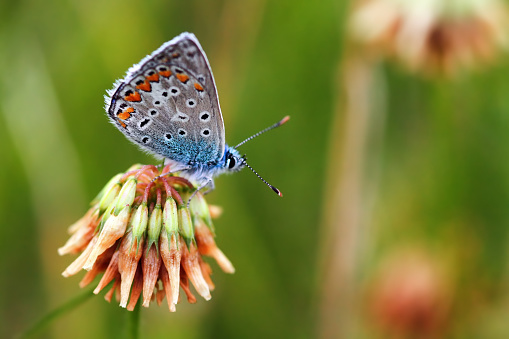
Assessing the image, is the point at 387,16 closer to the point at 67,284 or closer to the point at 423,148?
the point at 423,148

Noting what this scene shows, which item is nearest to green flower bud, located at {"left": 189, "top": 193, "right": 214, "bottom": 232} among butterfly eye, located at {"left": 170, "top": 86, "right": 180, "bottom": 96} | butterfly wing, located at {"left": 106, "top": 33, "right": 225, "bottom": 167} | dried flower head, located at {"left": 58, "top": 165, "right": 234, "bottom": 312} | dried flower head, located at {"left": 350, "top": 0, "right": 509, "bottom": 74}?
dried flower head, located at {"left": 58, "top": 165, "right": 234, "bottom": 312}

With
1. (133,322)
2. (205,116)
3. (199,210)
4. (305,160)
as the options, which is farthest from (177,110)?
(305,160)

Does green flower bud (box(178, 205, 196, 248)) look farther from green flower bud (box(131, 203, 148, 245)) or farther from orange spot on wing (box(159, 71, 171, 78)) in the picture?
orange spot on wing (box(159, 71, 171, 78))

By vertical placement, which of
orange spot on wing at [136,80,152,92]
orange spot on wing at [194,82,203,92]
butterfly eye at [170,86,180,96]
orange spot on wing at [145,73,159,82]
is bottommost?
orange spot on wing at [194,82,203,92]

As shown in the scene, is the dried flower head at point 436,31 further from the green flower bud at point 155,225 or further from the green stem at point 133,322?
the green stem at point 133,322

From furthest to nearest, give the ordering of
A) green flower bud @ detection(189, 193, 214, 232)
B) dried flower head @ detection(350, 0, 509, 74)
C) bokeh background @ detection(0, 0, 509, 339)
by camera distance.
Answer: bokeh background @ detection(0, 0, 509, 339) → dried flower head @ detection(350, 0, 509, 74) → green flower bud @ detection(189, 193, 214, 232)

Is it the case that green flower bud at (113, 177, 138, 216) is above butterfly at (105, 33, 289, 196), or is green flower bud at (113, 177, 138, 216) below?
below

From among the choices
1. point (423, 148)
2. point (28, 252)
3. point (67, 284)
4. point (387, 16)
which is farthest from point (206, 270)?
point (423, 148)

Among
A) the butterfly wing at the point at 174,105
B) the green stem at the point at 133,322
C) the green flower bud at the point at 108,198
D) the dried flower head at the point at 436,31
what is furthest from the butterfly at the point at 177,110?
the dried flower head at the point at 436,31

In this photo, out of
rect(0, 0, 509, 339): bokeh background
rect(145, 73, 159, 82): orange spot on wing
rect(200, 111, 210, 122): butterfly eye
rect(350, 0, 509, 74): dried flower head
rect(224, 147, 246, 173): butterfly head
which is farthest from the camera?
rect(0, 0, 509, 339): bokeh background
